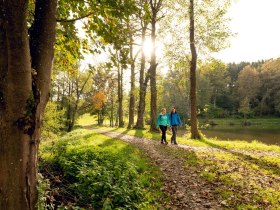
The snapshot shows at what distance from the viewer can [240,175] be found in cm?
847

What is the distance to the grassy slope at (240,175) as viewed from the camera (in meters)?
6.49

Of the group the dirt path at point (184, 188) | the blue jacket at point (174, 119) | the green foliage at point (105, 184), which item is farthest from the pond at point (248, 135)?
the green foliage at point (105, 184)

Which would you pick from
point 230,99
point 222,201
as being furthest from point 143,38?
point 230,99

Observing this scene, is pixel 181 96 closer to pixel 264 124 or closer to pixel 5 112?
pixel 264 124

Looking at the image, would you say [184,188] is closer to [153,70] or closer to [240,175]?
[240,175]

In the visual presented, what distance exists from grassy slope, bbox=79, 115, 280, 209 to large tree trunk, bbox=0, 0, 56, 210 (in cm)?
493

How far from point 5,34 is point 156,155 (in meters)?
9.64

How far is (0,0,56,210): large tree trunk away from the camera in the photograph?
128 inches

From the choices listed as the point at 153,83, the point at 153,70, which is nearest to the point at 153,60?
the point at 153,70

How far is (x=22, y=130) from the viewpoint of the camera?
11.3ft

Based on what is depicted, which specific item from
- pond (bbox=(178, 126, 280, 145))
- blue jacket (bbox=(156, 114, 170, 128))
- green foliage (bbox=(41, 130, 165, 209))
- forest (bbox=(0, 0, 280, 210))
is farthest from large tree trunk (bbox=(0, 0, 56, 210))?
pond (bbox=(178, 126, 280, 145))

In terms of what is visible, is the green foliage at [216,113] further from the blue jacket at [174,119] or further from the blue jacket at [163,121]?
the blue jacket at [163,121]

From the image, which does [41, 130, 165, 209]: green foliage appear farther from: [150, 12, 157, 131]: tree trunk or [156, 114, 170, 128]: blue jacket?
[150, 12, 157, 131]: tree trunk

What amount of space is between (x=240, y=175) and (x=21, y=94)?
7.53 metres
